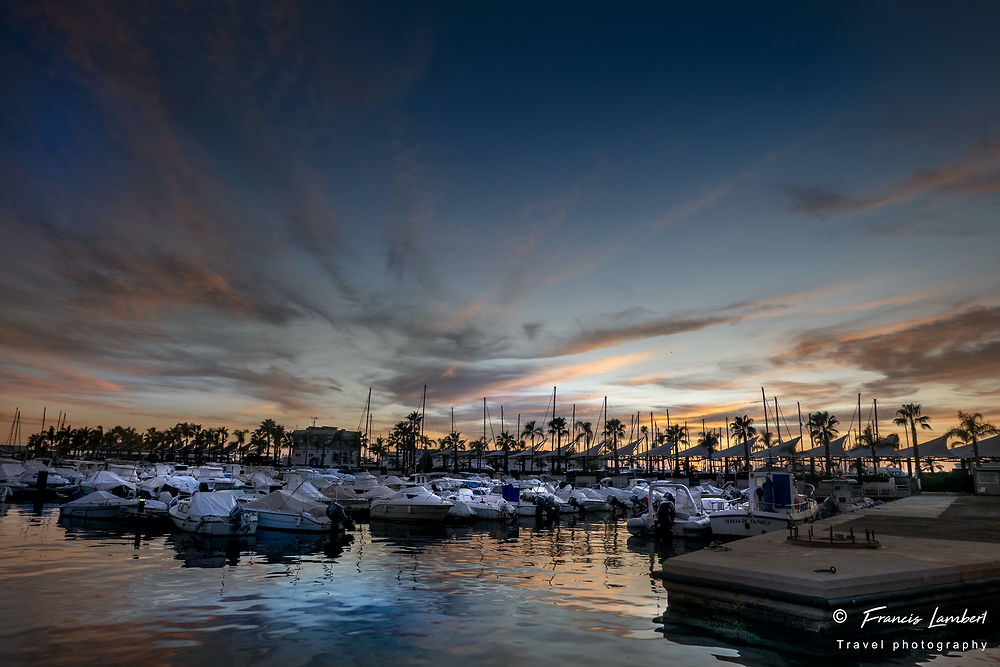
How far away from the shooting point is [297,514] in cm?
3678

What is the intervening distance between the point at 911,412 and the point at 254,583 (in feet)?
431

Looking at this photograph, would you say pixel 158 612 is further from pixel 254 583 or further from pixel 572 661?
pixel 572 661

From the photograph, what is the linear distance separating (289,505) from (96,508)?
1762 cm

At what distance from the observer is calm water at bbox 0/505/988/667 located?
13164 millimetres

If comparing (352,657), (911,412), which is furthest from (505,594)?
(911,412)

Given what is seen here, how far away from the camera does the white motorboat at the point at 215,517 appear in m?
33.8

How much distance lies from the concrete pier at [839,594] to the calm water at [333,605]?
1141 mm

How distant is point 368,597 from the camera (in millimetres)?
19078

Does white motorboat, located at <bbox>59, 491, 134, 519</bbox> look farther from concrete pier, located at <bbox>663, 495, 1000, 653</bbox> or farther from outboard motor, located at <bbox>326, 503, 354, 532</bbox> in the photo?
concrete pier, located at <bbox>663, 495, 1000, 653</bbox>

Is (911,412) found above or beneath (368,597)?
above

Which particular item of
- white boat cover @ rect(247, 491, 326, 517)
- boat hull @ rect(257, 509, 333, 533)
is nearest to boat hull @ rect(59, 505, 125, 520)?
white boat cover @ rect(247, 491, 326, 517)

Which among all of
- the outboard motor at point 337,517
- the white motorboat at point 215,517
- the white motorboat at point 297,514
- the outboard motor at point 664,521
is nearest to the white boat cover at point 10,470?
the white motorboat at point 215,517

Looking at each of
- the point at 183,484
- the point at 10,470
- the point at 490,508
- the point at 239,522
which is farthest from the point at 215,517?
the point at 10,470

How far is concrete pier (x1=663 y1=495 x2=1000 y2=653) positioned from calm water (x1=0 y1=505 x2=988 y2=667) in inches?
44.9
